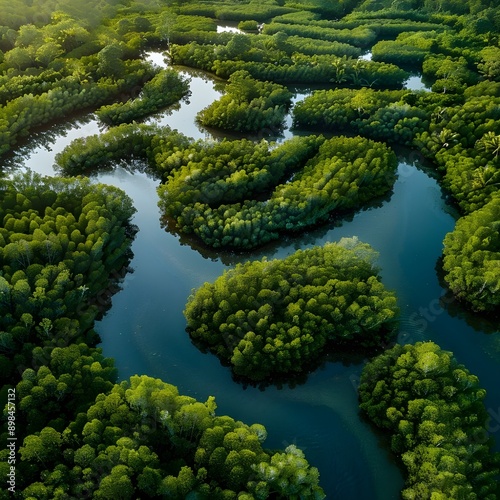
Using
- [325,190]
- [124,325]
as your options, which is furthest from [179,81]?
[124,325]

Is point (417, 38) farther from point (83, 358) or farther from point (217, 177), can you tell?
point (83, 358)

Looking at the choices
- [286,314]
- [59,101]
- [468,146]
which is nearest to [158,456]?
[286,314]

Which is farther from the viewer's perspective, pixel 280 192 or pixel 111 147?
pixel 111 147

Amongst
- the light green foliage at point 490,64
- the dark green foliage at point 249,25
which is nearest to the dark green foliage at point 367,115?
the light green foliage at point 490,64

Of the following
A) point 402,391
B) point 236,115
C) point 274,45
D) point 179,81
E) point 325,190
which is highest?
point 274,45

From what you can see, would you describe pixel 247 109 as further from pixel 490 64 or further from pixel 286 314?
pixel 490 64

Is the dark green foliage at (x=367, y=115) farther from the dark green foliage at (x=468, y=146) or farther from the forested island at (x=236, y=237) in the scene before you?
the dark green foliage at (x=468, y=146)

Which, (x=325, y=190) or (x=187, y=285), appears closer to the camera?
(x=187, y=285)
